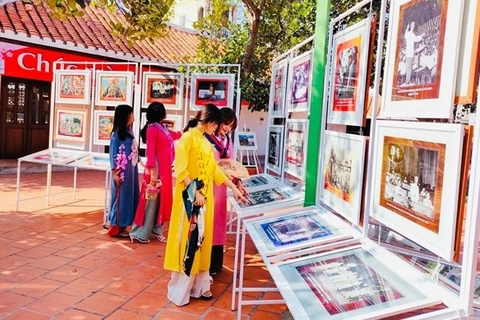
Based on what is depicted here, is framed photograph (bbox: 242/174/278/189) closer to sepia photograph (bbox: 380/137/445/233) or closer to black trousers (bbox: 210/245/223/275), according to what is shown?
black trousers (bbox: 210/245/223/275)

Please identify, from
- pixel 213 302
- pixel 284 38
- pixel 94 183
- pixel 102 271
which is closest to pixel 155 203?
pixel 102 271

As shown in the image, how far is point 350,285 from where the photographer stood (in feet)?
5.94

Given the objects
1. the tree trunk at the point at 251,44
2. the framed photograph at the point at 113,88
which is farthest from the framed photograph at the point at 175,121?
the tree trunk at the point at 251,44

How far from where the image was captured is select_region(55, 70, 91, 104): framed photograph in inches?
261

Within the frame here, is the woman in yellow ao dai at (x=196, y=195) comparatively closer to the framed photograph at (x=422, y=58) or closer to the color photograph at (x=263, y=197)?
the color photograph at (x=263, y=197)

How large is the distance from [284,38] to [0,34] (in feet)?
19.0

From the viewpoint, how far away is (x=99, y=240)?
493 centimetres

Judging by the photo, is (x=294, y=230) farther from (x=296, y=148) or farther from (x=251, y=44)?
(x=251, y=44)

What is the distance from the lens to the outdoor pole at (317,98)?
3182 millimetres

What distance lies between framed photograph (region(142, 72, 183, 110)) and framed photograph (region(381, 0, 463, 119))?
470cm

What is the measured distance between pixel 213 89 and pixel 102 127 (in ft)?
5.85

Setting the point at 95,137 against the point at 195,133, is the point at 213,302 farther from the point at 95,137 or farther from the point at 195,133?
the point at 95,137

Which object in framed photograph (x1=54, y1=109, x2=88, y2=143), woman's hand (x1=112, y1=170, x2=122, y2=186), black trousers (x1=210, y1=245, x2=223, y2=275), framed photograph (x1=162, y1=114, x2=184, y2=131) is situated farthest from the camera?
framed photograph (x1=54, y1=109, x2=88, y2=143)

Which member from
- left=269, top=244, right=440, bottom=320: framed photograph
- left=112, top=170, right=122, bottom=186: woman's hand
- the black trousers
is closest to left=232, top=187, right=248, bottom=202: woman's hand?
the black trousers
